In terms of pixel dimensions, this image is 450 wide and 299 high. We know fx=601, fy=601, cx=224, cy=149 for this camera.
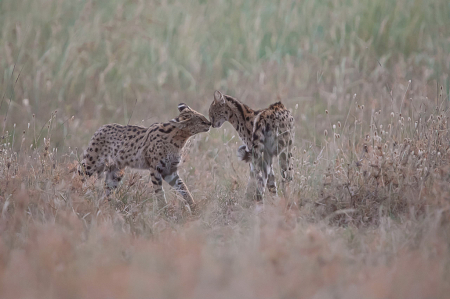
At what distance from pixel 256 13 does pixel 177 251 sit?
10207mm

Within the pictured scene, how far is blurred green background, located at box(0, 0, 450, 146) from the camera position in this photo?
11.3m

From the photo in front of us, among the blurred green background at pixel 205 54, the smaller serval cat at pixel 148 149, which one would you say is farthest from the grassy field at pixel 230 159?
the smaller serval cat at pixel 148 149

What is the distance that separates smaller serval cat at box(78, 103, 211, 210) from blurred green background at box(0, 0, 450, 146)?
2.53 meters

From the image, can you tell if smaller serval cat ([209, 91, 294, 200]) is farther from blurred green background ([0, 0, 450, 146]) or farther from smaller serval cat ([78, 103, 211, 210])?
blurred green background ([0, 0, 450, 146])

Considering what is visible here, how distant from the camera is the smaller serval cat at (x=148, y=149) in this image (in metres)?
7.62

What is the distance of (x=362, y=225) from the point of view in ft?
18.4

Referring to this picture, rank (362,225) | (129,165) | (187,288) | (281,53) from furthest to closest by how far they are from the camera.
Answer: (281,53), (129,165), (362,225), (187,288)

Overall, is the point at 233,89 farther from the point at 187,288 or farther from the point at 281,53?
the point at 187,288

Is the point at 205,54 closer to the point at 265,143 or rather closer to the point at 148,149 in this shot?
the point at 148,149

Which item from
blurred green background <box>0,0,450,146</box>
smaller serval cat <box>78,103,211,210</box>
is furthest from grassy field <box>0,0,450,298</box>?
smaller serval cat <box>78,103,211,210</box>

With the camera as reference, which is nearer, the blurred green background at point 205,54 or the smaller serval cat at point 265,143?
the smaller serval cat at point 265,143

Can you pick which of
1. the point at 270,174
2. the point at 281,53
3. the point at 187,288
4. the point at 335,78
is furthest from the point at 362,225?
the point at 281,53

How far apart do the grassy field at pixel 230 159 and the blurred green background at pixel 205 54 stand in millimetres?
43

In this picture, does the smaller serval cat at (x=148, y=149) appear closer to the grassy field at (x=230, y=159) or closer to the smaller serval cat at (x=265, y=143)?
the grassy field at (x=230, y=159)
